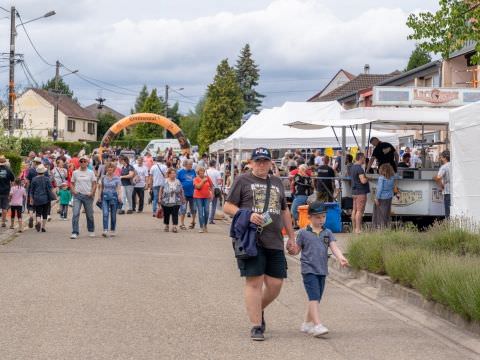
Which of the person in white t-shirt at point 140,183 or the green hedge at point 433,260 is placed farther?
the person in white t-shirt at point 140,183

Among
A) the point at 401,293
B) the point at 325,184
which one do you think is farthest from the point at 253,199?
the point at 325,184

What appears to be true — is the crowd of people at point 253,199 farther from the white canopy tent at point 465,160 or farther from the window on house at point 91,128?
the window on house at point 91,128

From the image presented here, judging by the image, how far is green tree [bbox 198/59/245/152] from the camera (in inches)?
3504

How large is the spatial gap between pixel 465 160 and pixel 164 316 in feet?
29.2

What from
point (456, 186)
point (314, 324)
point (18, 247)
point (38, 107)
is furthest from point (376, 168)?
point (38, 107)

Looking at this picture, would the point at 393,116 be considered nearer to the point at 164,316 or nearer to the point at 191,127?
the point at 164,316

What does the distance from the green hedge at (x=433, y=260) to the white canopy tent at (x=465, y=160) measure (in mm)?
2055

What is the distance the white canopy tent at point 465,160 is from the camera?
16.4m

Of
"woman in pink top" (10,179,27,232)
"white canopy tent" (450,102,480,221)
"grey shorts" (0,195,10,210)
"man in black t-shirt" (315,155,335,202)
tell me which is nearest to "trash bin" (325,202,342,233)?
"man in black t-shirt" (315,155,335,202)

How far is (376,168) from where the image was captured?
22578 mm

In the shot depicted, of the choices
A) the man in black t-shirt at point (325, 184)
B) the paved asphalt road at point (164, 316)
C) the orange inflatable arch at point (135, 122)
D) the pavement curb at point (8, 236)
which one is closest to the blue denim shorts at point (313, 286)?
the paved asphalt road at point (164, 316)

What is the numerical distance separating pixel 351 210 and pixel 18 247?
8297 mm

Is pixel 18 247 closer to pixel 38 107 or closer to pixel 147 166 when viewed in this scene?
pixel 147 166

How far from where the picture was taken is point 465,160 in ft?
55.7
